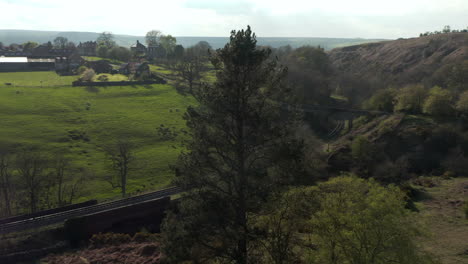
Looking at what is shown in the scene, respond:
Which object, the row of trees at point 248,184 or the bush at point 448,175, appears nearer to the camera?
the row of trees at point 248,184

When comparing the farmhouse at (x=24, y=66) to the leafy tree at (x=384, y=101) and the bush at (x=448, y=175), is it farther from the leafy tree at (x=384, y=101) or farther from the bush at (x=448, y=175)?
the bush at (x=448, y=175)

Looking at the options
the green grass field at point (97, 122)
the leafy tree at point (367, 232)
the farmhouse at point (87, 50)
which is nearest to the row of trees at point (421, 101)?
the green grass field at point (97, 122)

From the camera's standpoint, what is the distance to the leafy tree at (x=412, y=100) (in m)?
53.8

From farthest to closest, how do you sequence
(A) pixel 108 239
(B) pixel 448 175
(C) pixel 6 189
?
1. (B) pixel 448 175
2. (C) pixel 6 189
3. (A) pixel 108 239

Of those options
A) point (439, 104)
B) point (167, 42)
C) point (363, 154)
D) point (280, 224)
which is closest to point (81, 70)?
point (167, 42)

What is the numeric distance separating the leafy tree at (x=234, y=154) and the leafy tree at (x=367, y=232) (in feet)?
9.82

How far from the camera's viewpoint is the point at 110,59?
125812mm

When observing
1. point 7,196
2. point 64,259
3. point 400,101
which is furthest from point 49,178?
point 400,101

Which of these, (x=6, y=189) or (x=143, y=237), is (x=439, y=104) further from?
(x=6, y=189)

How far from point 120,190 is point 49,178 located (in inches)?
285

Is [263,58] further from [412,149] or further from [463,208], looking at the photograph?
[412,149]

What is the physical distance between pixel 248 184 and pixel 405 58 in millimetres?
98608

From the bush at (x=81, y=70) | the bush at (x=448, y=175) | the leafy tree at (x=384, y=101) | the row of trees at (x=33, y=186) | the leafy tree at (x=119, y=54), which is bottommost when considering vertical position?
the row of trees at (x=33, y=186)

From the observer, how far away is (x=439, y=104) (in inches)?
1934
